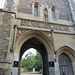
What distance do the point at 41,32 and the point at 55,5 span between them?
3766 millimetres

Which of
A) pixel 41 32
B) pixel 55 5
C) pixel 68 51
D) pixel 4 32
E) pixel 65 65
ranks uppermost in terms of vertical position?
pixel 55 5

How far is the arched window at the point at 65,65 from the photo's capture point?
19.3 feet

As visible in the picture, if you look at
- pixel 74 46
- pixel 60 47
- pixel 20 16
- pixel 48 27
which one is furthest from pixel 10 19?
pixel 74 46

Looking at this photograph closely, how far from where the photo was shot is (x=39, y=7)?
7.25 m

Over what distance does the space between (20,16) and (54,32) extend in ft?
10.1

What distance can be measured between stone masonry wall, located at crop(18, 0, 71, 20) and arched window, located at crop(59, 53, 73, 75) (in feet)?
12.3

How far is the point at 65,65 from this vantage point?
20.0 feet

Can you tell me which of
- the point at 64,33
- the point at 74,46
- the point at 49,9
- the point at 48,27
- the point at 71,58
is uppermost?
the point at 49,9

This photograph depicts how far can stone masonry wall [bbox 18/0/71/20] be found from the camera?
6.85m

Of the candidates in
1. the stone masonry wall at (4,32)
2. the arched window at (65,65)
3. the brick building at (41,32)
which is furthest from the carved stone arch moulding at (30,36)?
the arched window at (65,65)

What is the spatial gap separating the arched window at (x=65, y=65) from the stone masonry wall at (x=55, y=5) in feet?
12.3

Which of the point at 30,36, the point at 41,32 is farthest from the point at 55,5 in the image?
the point at 30,36

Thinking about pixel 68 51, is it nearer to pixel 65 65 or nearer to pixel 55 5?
pixel 65 65

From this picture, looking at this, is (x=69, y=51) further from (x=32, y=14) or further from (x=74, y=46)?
(x=32, y=14)
